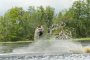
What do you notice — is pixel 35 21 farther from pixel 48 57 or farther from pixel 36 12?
pixel 48 57

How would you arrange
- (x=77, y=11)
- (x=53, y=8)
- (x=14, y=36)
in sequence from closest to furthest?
(x=14, y=36)
(x=77, y=11)
(x=53, y=8)

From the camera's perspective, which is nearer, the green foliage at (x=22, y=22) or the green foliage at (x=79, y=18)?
the green foliage at (x=22, y=22)

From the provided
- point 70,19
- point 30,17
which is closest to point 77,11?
point 70,19

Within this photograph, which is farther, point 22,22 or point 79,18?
point 22,22

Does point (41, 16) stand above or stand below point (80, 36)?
above

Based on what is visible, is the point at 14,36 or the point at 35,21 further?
the point at 35,21

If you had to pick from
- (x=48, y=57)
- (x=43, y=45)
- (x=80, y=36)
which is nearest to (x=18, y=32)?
(x=80, y=36)

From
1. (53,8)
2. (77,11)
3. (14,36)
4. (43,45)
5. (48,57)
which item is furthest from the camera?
(53,8)

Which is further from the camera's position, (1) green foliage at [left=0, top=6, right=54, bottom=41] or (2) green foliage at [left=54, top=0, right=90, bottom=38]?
(2) green foliage at [left=54, top=0, right=90, bottom=38]

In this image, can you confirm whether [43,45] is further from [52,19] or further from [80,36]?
[52,19]

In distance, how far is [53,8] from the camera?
276 feet

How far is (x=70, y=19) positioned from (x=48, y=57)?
2407 inches

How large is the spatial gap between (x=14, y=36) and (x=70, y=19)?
1445cm

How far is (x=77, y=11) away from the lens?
249 feet
